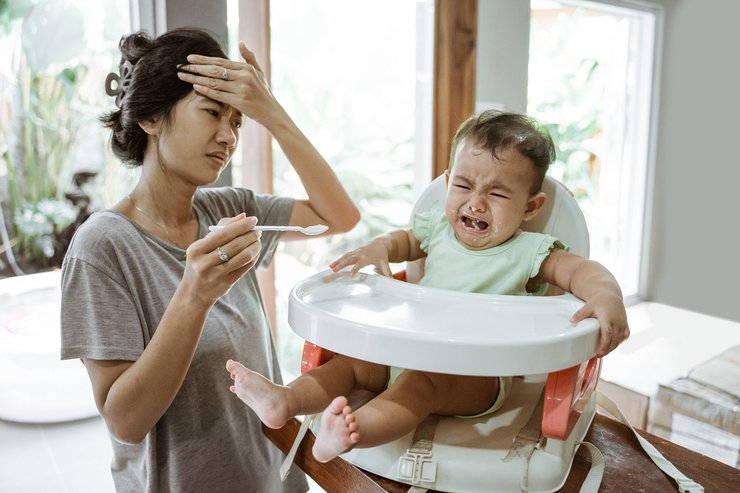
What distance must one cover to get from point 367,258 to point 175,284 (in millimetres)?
315

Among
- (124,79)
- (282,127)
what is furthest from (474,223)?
(124,79)

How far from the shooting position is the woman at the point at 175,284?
855 mm

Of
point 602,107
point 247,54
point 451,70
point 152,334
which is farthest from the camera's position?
point 602,107

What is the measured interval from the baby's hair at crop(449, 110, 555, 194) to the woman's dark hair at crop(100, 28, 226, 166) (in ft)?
1.58

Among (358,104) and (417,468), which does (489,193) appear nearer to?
(417,468)

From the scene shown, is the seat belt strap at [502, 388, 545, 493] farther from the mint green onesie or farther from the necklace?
the necklace

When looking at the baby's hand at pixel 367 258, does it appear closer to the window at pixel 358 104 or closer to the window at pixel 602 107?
the window at pixel 358 104

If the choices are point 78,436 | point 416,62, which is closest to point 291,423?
point 78,436

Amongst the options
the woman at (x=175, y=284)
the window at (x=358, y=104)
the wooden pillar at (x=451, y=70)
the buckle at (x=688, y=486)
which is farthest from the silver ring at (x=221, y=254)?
the wooden pillar at (x=451, y=70)

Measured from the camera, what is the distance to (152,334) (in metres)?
0.97

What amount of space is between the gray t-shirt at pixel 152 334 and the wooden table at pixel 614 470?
0.52 feet

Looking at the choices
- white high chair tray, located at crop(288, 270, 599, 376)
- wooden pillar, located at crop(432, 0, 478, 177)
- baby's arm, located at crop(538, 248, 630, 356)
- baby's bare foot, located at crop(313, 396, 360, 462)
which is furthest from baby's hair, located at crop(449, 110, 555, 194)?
wooden pillar, located at crop(432, 0, 478, 177)

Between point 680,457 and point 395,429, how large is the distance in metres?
0.44

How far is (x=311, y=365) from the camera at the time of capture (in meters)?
0.90
